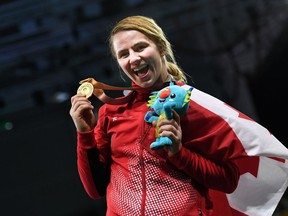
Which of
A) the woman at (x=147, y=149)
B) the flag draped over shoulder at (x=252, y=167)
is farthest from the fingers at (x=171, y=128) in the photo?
the flag draped over shoulder at (x=252, y=167)

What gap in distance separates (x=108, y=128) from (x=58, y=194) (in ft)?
9.79

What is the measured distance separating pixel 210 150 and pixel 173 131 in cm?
13

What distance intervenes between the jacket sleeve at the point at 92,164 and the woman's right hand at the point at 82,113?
17 mm

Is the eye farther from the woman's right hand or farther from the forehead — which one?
the woman's right hand

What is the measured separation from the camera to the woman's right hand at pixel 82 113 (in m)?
1.22

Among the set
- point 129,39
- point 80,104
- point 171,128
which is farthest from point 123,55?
point 171,128

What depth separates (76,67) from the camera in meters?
A: 4.06

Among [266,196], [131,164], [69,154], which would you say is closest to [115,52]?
[131,164]

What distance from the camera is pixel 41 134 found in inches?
161

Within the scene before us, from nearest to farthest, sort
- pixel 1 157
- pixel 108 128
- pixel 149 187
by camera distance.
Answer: pixel 149 187, pixel 108 128, pixel 1 157

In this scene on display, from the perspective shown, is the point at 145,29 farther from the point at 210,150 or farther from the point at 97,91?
the point at 210,150

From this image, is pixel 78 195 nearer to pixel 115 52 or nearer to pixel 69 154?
pixel 69 154

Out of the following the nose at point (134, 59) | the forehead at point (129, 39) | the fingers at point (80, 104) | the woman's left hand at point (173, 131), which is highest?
the forehead at point (129, 39)

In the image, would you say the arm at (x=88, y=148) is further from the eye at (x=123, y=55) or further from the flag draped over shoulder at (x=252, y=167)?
the flag draped over shoulder at (x=252, y=167)
